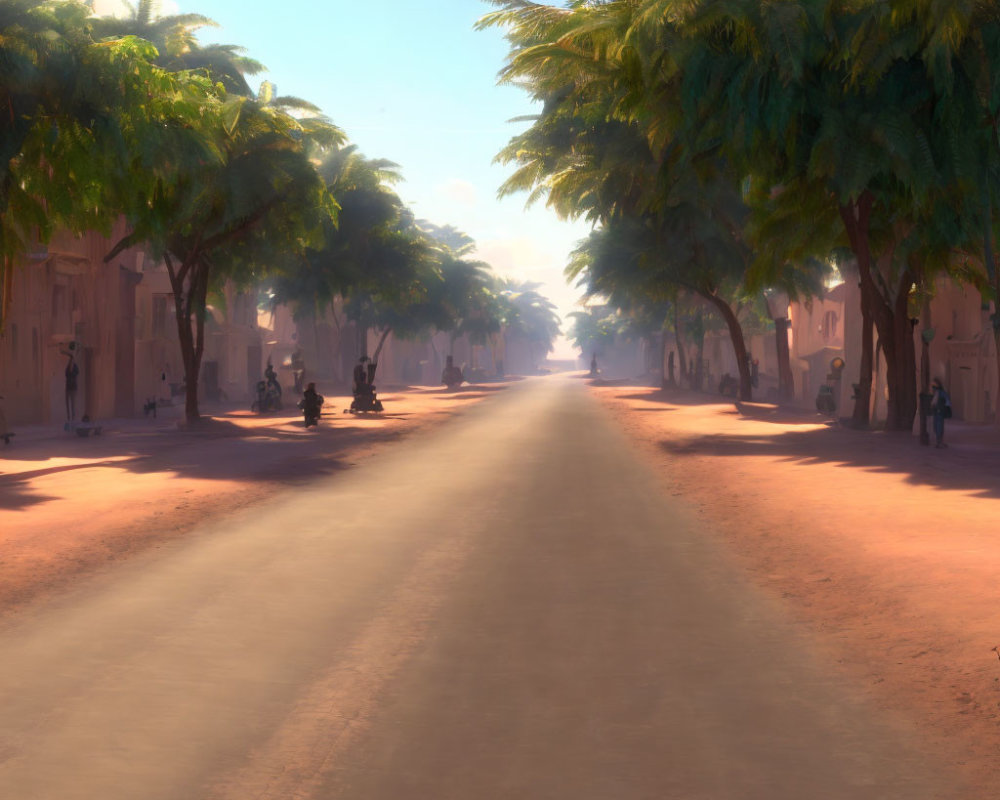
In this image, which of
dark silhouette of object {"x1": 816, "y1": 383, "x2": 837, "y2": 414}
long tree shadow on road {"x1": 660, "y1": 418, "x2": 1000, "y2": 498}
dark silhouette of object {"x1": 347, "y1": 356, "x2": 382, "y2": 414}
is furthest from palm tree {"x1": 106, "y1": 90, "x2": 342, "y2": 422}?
dark silhouette of object {"x1": 816, "y1": 383, "x2": 837, "y2": 414}

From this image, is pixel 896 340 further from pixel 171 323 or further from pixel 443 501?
pixel 171 323

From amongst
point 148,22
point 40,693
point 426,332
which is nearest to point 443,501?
point 40,693

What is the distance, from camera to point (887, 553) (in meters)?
11.7

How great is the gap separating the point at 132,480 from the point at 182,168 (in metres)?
5.82

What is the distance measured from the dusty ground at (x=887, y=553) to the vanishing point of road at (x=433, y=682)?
32 cm

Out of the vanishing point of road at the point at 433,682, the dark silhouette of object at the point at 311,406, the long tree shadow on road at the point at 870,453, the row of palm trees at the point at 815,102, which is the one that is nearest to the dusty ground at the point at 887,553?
the long tree shadow on road at the point at 870,453

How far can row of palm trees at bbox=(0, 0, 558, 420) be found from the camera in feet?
64.5

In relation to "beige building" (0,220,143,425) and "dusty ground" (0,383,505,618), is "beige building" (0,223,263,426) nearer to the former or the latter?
"beige building" (0,220,143,425)

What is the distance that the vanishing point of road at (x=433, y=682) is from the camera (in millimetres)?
5348

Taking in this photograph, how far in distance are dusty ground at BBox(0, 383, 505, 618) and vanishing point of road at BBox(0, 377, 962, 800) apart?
0.76m

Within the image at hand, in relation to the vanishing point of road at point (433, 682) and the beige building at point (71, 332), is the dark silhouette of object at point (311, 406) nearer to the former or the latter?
the beige building at point (71, 332)

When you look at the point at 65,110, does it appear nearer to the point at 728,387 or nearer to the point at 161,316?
the point at 161,316

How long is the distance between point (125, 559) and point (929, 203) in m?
16.3

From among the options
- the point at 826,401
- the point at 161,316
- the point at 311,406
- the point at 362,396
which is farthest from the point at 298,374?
the point at 826,401
